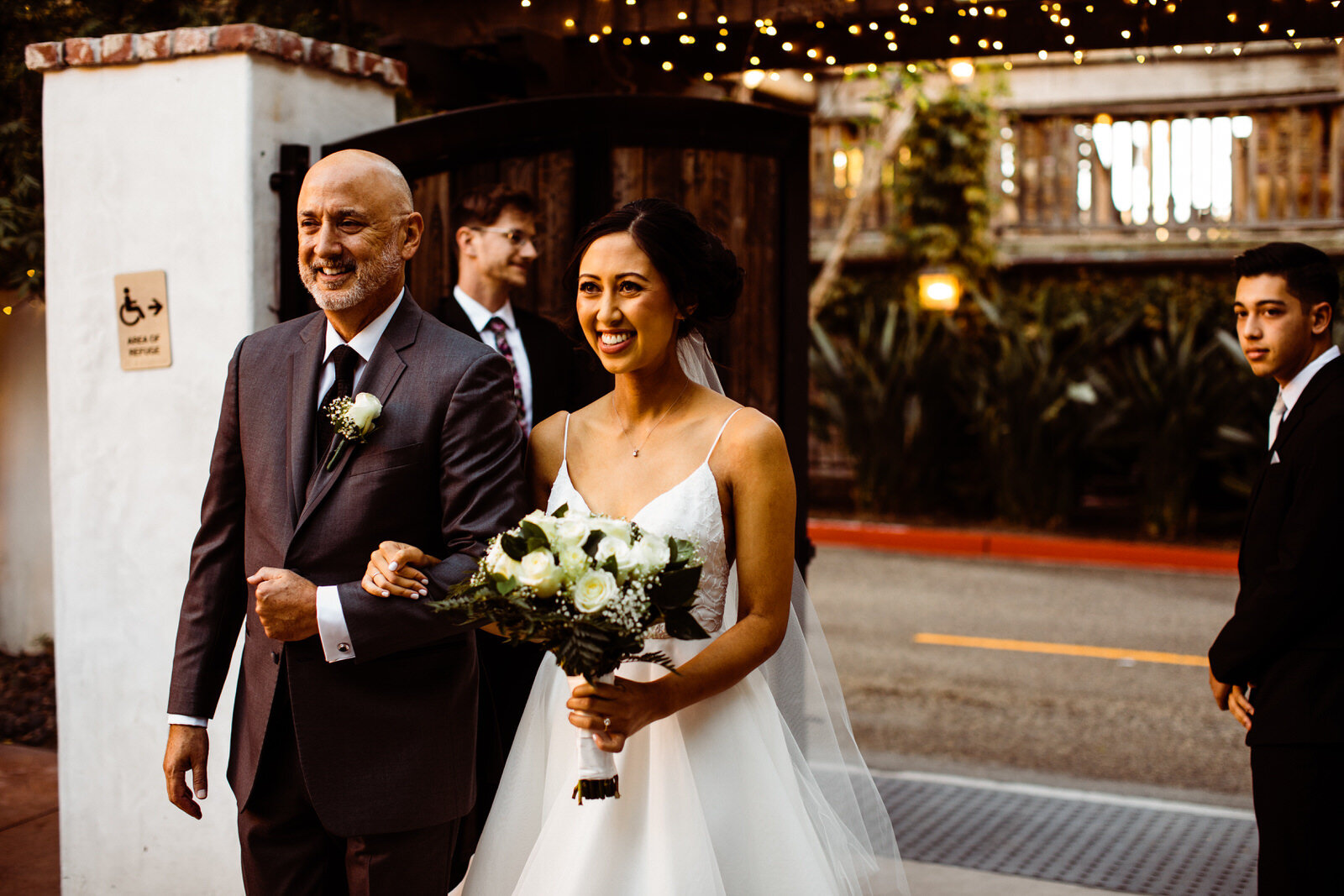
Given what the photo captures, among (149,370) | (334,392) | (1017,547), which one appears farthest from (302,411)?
(1017,547)

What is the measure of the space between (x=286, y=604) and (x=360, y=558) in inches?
7.9

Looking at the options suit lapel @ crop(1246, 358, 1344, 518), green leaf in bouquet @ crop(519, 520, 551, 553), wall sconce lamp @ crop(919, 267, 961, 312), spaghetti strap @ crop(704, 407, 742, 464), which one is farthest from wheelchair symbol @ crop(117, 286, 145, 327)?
wall sconce lamp @ crop(919, 267, 961, 312)

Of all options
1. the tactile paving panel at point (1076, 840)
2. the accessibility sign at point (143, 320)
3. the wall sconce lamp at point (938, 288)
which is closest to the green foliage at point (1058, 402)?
the wall sconce lamp at point (938, 288)

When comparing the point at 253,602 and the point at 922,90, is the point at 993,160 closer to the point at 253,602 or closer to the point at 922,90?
the point at 922,90

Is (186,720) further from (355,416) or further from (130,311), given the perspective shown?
(130,311)

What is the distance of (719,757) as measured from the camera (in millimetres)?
2600

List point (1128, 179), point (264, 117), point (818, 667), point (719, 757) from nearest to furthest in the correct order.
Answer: point (719, 757) < point (818, 667) < point (264, 117) < point (1128, 179)

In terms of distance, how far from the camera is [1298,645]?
318cm

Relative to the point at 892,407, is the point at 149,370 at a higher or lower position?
higher

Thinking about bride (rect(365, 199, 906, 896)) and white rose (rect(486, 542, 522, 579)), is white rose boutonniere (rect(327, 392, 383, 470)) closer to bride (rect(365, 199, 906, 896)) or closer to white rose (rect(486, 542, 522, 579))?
bride (rect(365, 199, 906, 896))

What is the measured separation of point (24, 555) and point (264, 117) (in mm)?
3861

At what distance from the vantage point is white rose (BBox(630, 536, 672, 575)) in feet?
7.20

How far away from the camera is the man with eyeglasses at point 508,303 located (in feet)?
14.1

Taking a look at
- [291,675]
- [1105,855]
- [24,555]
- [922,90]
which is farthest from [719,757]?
[922,90]
